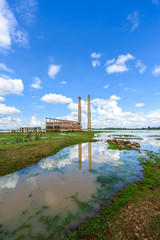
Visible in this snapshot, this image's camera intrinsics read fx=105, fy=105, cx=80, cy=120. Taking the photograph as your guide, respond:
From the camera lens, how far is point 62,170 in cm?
761

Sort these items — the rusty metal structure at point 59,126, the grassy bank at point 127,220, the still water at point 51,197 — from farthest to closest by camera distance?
the rusty metal structure at point 59,126 < the still water at point 51,197 < the grassy bank at point 127,220

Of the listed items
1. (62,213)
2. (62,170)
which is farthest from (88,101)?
(62,213)

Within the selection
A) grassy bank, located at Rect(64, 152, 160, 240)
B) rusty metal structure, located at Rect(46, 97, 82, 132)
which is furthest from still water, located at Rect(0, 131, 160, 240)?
rusty metal structure, located at Rect(46, 97, 82, 132)

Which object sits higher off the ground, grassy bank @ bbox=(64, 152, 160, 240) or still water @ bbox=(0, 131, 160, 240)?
grassy bank @ bbox=(64, 152, 160, 240)

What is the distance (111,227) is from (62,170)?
5.09 meters

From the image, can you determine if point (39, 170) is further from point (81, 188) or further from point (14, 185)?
point (81, 188)

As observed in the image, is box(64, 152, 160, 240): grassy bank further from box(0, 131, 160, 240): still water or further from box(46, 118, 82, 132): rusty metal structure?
box(46, 118, 82, 132): rusty metal structure

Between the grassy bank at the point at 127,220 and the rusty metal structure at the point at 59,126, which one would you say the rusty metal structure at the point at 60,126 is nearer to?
the rusty metal structure at the point at 59,126

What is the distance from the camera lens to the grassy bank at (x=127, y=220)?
281 cm

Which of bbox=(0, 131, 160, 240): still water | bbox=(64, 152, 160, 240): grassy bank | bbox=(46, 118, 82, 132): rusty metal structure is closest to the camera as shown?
bbox=(64, 152, 160, 240): grassy bank

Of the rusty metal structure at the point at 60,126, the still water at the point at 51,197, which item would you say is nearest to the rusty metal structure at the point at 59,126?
the rusty metal structure at the point at 60,126

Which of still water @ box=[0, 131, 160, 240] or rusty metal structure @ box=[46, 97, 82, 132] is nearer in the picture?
still water @ box=[0, 131, 160, 240]

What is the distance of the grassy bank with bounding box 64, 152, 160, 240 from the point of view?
2809mm

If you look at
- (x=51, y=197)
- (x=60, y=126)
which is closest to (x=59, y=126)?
(x=60, y=126)
